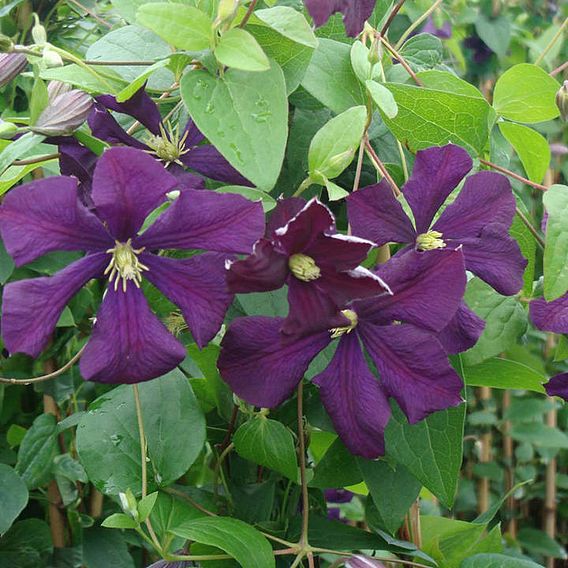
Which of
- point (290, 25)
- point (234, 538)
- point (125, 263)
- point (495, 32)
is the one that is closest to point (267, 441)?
point (234, 538)

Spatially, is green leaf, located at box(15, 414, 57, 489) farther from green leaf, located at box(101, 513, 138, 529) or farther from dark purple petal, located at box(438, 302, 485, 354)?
dark purple petal, located at box(438, 302, 485, 354)

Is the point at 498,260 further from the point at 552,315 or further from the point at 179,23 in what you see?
the point at 179,23

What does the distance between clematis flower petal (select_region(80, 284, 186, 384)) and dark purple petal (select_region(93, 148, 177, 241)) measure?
0.17 feet

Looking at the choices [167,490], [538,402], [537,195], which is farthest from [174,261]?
[537,195]

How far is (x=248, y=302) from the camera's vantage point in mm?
566

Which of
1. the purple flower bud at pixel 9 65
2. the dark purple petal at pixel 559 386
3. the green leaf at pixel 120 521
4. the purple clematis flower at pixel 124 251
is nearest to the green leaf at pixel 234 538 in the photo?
the green leaf at pixel 120 521

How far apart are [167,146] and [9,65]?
14cm

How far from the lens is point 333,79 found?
2.00ft

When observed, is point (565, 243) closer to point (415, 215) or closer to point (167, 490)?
point (415, 215)

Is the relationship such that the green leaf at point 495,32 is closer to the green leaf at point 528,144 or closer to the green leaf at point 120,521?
the green leaf at point 528,144

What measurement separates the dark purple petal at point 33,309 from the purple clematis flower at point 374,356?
3.9 inches

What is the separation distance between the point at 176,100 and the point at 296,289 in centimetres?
21

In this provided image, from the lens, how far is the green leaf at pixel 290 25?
20.4 inches

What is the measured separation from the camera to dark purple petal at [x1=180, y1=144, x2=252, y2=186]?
23.6 inches
